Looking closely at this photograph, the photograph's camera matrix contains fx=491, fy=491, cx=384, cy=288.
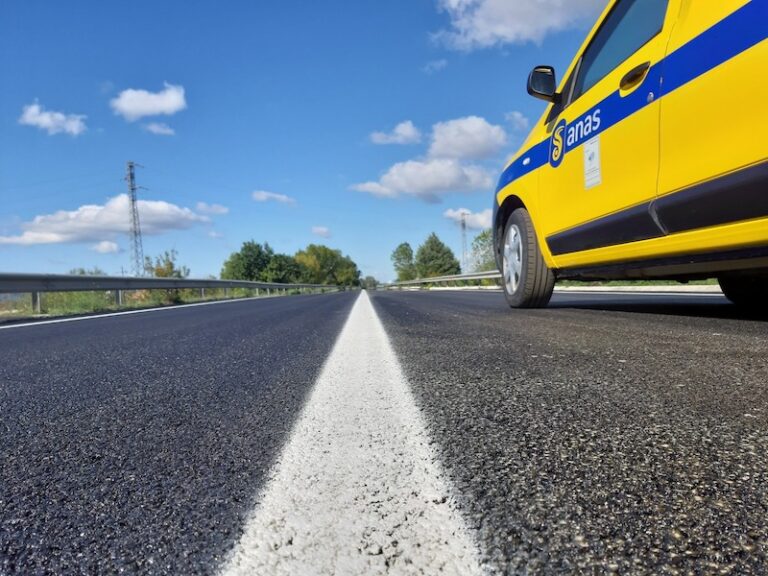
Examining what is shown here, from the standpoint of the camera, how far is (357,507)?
0.87 metres

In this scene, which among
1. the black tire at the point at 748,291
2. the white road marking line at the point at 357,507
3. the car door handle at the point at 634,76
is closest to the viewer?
the white road marking line at the point at 357,507

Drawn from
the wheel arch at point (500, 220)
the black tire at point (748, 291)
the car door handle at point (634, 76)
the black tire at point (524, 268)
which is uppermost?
the car door handle at point (634, 76)

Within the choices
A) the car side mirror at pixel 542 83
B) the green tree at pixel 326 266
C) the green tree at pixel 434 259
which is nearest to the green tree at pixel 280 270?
the green tree at pixel 326 266

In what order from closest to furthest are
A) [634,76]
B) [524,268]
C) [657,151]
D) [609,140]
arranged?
1. [657,151]
2. [634,76]
3. [609,140]
4. [524,268]

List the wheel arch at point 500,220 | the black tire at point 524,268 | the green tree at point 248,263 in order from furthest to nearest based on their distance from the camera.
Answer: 1. the green tree at point 248,263
2. the wheel arch at point 500,220
3. the black tire at point 524,268

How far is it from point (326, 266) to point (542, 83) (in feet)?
433

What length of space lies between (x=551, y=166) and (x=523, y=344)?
1879 mm

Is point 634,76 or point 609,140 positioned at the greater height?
point 634,76

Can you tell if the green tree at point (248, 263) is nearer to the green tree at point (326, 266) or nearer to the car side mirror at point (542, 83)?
the green tree at point (326, 266)

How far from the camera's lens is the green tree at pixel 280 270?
10006 centimetres

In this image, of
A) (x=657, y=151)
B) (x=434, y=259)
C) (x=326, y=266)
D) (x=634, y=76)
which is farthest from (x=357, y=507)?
(x=326, y=266)

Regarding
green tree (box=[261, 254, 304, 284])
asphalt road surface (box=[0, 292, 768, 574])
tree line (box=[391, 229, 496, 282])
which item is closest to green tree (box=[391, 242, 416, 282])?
tree line (box=[391, 229, 496, 282])

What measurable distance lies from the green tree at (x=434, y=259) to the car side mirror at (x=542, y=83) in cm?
10067

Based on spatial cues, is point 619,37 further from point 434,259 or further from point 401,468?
point 434,259
